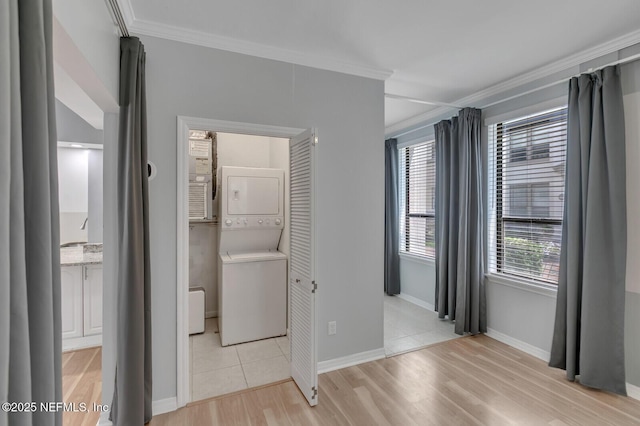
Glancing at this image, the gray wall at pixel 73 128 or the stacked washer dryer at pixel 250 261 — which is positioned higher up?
the gray wall at pixel 73 128

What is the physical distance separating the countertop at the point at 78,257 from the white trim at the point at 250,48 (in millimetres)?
2192

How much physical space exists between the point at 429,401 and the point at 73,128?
4.22 meters

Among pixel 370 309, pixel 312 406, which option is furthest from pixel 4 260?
pixel 370 309

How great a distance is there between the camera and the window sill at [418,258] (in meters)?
4.38

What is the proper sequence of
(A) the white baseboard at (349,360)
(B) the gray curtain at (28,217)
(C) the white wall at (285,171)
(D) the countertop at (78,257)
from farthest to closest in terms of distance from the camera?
(C) the white wall at (285,171), (D) the countertop at (78,257), (A) the white baseboard at (349,360), (B) the gray curtain at (28,217)

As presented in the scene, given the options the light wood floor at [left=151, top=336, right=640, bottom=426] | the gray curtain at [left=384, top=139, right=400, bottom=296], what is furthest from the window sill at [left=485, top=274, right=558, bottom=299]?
the gray curtain at [left=384, top=139, right=400, bottom=296]

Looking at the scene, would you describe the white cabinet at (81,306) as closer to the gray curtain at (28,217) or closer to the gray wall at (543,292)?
the gray curtain at (28,217)

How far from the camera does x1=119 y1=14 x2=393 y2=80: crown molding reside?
2.15 metres

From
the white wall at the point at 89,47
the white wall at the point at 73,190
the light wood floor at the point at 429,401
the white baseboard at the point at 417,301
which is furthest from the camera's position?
the white baseboard at the point at 417,301

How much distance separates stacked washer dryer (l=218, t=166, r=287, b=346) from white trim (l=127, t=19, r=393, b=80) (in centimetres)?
123

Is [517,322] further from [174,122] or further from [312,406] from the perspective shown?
[174,122]

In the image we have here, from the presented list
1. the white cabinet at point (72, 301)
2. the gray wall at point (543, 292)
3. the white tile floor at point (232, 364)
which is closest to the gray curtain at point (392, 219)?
the gray wall at point (543, 292)

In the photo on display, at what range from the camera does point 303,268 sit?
2375 mm

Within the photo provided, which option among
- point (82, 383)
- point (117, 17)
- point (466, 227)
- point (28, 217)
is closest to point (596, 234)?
point (466, 227)
